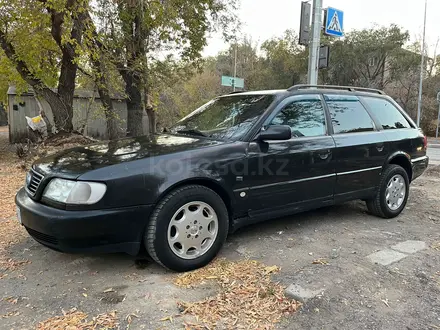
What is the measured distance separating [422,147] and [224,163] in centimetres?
343

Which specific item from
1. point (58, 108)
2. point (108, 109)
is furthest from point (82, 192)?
point (108, 109)

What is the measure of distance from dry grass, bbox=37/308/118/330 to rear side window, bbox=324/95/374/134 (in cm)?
294

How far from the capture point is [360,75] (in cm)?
2923

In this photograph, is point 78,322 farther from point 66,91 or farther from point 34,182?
point 66,91

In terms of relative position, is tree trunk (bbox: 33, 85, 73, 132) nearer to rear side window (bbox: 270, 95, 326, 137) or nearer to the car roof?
the car roof

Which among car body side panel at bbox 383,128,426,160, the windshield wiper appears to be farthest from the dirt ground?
the windshield wiper

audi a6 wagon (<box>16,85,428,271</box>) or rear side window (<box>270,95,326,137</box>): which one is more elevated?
rear side window (<box>270,95,326,137</box>)

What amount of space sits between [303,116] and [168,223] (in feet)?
6.22

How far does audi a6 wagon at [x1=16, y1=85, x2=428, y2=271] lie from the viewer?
2.64m

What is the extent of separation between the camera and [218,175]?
10.1ft

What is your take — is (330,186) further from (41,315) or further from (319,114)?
(41,315)

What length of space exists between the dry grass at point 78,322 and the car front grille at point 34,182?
1.07m

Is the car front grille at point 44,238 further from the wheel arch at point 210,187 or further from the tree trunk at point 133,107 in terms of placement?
the tree trunk at point 133,107

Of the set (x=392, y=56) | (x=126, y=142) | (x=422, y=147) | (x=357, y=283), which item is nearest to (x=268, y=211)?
(x=357, y=283)
